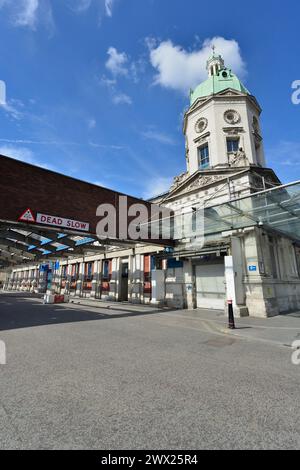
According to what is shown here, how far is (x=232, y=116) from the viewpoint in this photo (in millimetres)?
19750

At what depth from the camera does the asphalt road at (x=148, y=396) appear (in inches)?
101

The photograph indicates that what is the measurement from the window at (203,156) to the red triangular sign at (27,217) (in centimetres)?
1422

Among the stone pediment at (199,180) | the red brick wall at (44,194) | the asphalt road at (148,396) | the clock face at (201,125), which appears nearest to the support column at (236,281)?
the stone pediment at (199,180)

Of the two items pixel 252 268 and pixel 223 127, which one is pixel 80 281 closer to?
pixel 252 268

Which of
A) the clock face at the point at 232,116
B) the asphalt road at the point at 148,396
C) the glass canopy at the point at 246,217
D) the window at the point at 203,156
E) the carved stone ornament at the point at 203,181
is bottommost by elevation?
the asphalt road at the point at 148,396

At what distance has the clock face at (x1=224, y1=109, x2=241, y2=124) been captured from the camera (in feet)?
64.1

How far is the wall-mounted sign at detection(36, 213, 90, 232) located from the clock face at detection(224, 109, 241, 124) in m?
15.0

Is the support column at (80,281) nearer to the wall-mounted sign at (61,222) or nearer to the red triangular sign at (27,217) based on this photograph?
the wall-mounted sign at (61,222)

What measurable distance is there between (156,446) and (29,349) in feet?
16.2

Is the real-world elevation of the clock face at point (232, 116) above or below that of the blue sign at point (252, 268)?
above

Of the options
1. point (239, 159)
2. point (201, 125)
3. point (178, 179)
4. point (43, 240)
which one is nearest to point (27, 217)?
point (43, 240)
